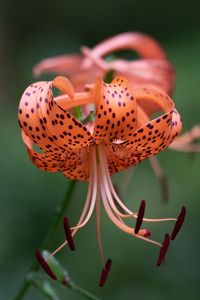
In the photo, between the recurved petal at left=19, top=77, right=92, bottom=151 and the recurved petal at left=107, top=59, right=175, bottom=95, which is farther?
the recurved petal at left=107, top=59, right=175, bottom=95

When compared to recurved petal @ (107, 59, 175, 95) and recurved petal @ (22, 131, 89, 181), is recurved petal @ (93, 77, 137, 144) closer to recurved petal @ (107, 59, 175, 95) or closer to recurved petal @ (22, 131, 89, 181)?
recurved petal @ (22, 131, 89, 181)

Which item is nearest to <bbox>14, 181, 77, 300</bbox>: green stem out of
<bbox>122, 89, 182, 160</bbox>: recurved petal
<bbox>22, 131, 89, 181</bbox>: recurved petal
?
<bbox>22, 131, 89, 181</bbox>: recurved petal

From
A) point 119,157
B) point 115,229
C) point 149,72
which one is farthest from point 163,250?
point 115,229

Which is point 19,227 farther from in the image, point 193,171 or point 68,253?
point 193,171

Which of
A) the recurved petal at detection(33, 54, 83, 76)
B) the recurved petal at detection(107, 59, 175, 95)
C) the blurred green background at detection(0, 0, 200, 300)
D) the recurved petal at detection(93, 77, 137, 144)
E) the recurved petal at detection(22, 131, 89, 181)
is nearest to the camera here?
the recurved petal at detection(93, 77, 137, 144)

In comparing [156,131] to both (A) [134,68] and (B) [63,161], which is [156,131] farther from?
(A) [134,68]

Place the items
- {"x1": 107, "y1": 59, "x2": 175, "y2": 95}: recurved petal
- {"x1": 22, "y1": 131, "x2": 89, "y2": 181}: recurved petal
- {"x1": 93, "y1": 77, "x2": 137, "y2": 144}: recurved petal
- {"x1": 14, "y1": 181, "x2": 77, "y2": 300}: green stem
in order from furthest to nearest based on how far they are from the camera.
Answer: {"x1": 107, "y1": 59, "x2": 175, "y2": 95}: recurved petal < {"x1": 14, "y1": 181, "x2": 77, "y2": 300}: green stem < {"x1": 22, "y1": 131, "x2": 89, "y2": 181}: recurved petal < {"x1": 93, "y1": 77, "x2": 137, "y2": 144}: recurved petal

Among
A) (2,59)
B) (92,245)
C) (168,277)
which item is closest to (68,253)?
(92,245)
